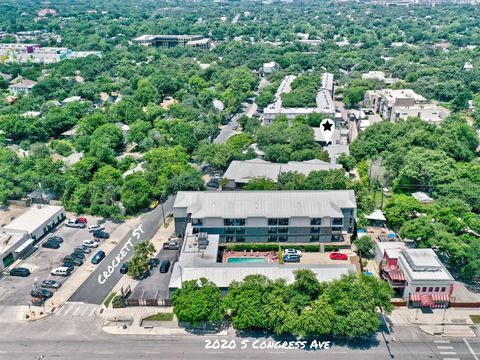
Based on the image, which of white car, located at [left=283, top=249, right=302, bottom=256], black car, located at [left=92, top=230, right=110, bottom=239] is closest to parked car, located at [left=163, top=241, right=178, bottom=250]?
black car, located at [left=92, top=230, right=110, bottom=239]

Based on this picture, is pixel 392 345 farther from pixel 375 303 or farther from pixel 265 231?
pixel 265 231

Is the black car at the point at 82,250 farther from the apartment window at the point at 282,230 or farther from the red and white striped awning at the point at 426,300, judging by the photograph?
the red and white striped awning at the point at 426,300

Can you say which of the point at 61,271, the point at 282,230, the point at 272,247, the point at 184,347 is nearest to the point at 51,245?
the point at 61,271

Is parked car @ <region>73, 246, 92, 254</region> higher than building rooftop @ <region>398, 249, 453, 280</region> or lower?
lower

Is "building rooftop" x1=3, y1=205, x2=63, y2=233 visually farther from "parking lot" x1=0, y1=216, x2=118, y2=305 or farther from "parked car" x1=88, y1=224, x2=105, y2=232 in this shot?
"parked car" x1=88, y1=224, x2=105, y2=232

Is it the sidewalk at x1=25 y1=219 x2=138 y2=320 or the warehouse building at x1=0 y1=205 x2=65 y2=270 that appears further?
the warehouse building at x1=0 y1=205 x2=65 y2=270

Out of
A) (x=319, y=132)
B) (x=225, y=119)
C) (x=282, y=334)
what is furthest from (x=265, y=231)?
(x=225, y=119)
